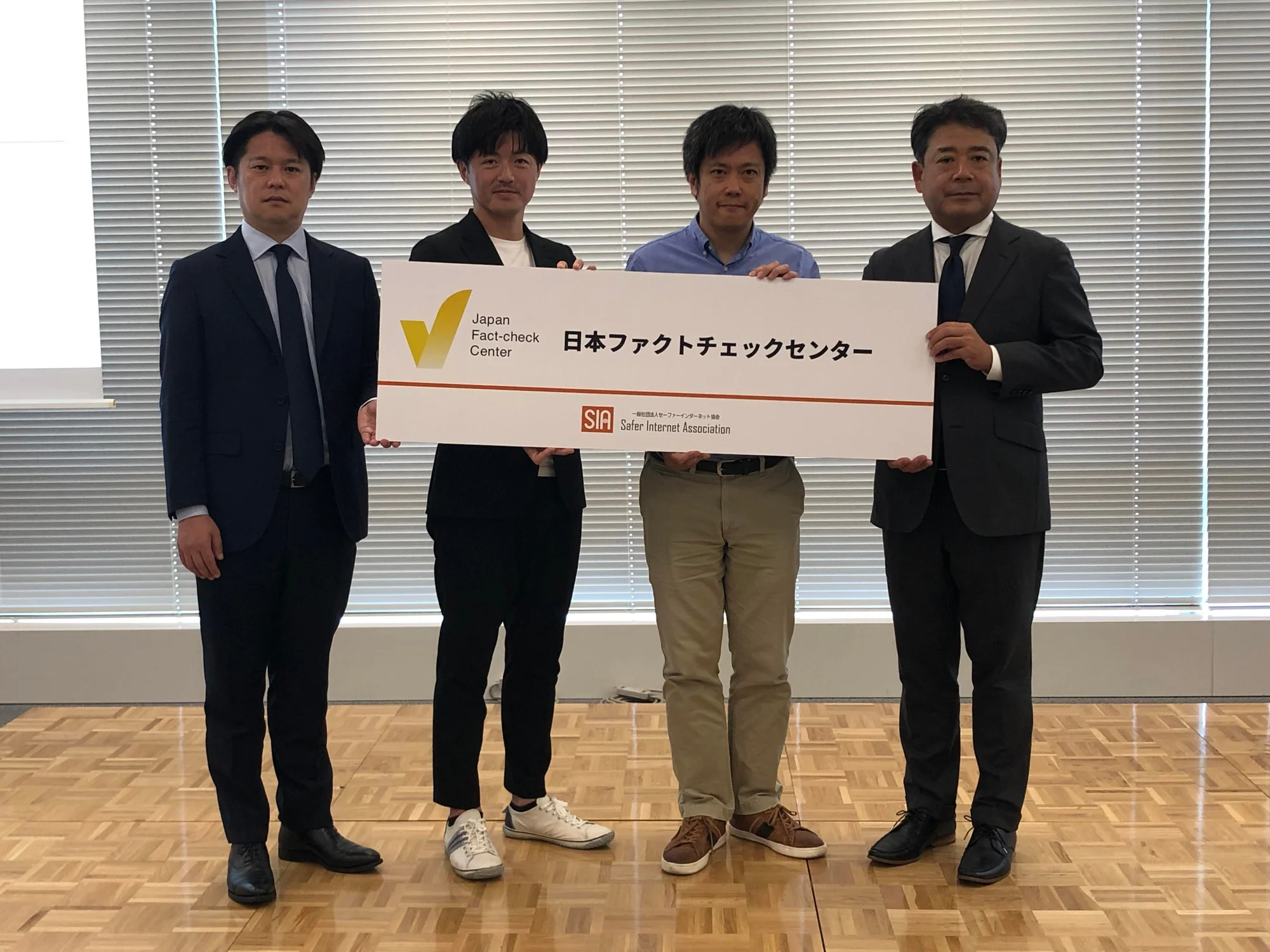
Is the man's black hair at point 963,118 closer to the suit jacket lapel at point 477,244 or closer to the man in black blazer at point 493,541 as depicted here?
the man in black blazer at point 493,541

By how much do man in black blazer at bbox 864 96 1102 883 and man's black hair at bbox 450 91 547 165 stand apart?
0.84 metres

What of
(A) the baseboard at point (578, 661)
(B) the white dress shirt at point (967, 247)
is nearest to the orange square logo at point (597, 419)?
(B) the white dress shirt at point (967, 247)

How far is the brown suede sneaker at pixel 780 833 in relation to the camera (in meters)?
2.44

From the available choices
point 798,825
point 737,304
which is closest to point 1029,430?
point 737,304

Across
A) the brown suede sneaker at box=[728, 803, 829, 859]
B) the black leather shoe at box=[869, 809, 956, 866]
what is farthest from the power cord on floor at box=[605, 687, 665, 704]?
the black leather shoe at box=[869, 809, 956, 866]

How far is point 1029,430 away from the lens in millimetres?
2303

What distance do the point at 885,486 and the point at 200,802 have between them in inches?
80.3

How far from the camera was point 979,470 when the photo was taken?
7.46 ft

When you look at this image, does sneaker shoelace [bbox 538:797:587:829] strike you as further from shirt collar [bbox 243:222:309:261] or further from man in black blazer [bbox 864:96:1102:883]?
shirt collar [bbox 243:222:309:261]

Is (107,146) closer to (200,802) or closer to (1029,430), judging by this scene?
(200,802)

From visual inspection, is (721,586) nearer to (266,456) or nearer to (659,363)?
(659,363)

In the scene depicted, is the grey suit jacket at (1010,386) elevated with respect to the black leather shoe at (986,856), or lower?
elevated

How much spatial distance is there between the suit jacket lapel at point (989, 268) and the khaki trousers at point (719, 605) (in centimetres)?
54

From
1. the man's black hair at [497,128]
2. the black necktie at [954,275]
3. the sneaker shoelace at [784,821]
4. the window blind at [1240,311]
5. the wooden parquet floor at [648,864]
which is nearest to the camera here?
the wooden parquet floor at [648,864]
